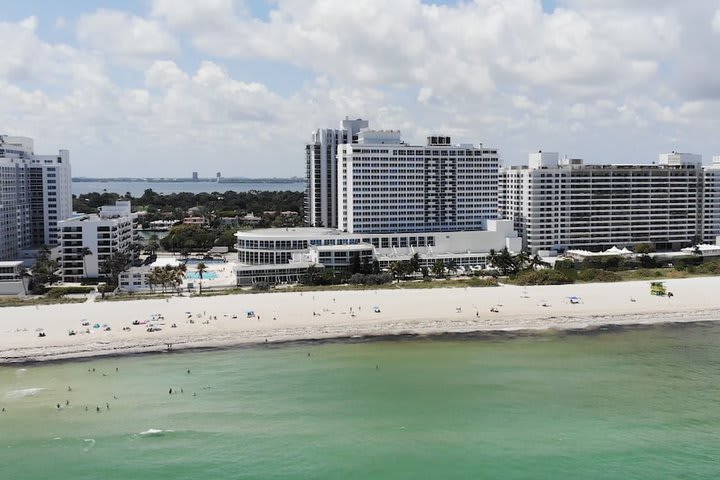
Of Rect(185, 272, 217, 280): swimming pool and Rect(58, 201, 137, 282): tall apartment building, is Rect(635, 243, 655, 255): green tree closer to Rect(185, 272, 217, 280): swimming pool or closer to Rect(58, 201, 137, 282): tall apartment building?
Rect(185, 272, 217, 280): swimming pool

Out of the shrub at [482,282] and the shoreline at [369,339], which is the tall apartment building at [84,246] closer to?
the shoreline at [369,339]

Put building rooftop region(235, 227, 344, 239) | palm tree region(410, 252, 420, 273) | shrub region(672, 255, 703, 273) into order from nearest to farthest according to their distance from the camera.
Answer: palm tree region(410, 252, 420, 273) → building rooftop region(235, 227, 344, 239) → shrub region(672, 255, 703, 273)

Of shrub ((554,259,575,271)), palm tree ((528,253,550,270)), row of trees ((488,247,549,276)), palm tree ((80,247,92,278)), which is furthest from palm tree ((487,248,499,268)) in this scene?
palm tree ((80,247,92,278))

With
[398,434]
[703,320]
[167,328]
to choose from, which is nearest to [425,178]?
[703,320]

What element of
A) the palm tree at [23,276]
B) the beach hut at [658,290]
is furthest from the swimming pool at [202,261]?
the beach hut at [658,290]

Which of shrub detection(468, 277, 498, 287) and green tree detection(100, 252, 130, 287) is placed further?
shrub detection(468, 277, 498, 287)

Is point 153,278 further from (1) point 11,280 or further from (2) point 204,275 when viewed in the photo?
(1) point 11,280

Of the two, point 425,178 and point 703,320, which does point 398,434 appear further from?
point 425,178
